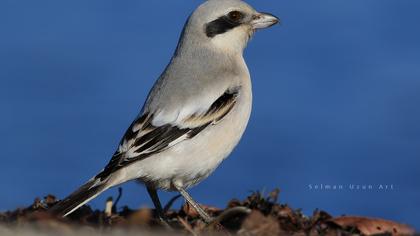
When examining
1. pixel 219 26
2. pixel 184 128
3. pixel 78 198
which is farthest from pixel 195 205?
pixel 219 26

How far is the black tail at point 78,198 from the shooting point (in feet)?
18.4

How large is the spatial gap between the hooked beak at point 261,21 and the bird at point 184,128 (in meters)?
0.55

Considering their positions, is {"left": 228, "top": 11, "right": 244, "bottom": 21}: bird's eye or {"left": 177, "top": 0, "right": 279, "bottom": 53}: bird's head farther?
{"left": 228, "top": 11, "right": 244, "bottom": 21}: bird's eye

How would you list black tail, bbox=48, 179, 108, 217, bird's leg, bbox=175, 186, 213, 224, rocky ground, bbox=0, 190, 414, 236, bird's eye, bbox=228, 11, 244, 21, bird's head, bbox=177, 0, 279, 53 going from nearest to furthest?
rocky ground, bbox=0, 190, 414, 236 < black tail, bbox=48, 179, 108, 217 < bird's leg, bbox=175, 186, 213, 224 < bird's head, bbox=177, 0, 279, 53 < bird's eye, bbox=228, 11, 244, 21

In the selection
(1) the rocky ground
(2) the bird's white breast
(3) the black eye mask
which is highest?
(3) the black eye mask

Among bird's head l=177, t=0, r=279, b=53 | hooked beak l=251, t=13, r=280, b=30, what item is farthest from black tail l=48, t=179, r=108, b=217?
hooked beak l=251, t=13, r=280, b=30

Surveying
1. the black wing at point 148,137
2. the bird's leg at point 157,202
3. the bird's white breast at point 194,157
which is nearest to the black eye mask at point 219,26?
the bird's white breast at point 194,157

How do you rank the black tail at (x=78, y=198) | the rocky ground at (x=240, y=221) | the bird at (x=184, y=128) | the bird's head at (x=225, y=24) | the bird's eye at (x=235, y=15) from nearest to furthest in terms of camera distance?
the rocky ground at (x=240, y=221), the black tail at (x=78, y=198), the bird at (x=184, y=128), the bird's head at (x=225, y=24), the bird's eye at (x=235, y=15)

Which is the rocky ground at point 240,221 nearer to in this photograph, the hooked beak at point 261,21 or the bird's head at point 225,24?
the bird's head at point 225,24

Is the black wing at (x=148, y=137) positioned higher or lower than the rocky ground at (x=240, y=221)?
higher

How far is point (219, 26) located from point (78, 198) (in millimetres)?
2487

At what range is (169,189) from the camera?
21.6ft

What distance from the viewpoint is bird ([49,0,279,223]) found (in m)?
6.10

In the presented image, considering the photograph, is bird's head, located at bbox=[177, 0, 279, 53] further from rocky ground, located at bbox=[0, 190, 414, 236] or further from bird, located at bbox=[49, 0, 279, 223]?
rocky ground, located at bbox=[0, 190, 414, 236]
